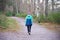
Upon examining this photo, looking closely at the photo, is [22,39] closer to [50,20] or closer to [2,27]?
[2,27]

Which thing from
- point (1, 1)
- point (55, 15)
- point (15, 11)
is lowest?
A: point (15, 11)

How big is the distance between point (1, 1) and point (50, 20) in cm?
754

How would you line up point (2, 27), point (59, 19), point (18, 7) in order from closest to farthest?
point (2, 27)
point (59, 19)
point (18, 7)

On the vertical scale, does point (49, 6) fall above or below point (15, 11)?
above

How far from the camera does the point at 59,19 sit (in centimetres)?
3117

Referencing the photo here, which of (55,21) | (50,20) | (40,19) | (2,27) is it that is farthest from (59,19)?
(2,27)

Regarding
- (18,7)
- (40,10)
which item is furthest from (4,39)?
(18,7)

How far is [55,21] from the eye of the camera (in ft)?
106

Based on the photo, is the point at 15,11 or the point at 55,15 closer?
the point at 55,15

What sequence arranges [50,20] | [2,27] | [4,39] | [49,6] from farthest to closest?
[49,6] < [50,20] < [2,27] < [4,39]

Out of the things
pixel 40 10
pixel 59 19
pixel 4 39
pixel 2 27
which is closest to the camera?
pixel 4 39

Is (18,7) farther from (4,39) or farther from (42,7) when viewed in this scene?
(4,39)

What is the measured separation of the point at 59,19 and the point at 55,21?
4.02ft

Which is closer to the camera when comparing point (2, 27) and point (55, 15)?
point (2, 27)
